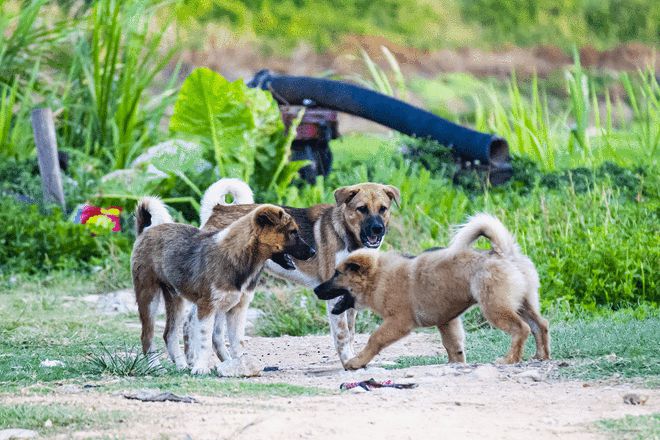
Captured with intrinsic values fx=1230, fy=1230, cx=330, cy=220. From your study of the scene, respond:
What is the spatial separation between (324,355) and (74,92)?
888cm

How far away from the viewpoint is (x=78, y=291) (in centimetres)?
1170

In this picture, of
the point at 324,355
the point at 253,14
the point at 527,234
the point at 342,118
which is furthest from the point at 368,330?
the point at 253,14

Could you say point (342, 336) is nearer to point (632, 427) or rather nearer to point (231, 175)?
point (632, 427)

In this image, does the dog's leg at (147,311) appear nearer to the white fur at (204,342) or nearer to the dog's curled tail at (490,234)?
the white fur at (204,342)

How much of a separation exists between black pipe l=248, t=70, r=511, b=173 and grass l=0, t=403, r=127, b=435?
8.54 metres

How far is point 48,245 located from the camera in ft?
41.7

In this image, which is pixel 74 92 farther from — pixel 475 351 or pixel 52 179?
pixel 475 351

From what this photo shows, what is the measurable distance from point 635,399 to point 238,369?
8.19ft

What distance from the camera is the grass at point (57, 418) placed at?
5395 millimetres

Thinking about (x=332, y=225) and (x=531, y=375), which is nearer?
(x=531, y=375)

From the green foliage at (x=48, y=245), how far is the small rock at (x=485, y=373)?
6438mm

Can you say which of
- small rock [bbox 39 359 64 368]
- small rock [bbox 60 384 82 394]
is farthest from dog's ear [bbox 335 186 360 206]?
small rock [bbox 60 384 82 394]

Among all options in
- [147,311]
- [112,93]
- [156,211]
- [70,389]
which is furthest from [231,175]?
[70,389]

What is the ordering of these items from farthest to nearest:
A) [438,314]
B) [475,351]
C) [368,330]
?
[368,330]
[475,351]
[438,314]
